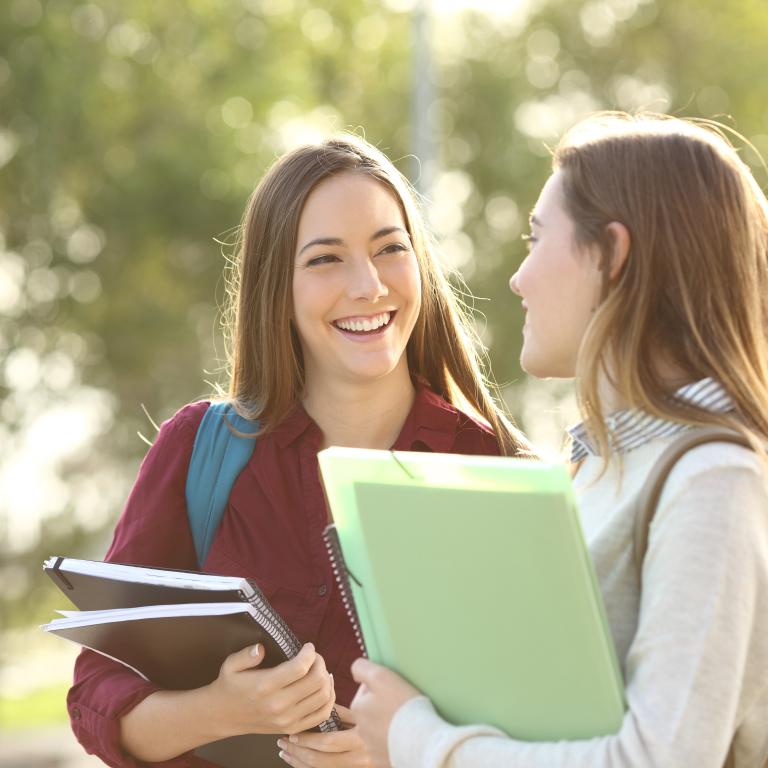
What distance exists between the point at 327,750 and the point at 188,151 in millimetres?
13824

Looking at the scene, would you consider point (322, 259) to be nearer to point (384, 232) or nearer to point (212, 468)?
point (384, 232)

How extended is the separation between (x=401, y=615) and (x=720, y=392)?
52cm

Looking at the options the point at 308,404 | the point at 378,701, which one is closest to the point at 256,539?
the point at 308,404

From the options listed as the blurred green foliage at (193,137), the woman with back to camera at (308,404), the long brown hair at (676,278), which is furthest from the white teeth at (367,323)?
the blurred green foliage at (193,137)

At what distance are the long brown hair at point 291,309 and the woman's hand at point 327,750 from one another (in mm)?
724

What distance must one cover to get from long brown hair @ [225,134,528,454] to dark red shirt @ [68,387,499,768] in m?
0.10

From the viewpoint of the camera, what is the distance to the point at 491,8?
20.5 metres

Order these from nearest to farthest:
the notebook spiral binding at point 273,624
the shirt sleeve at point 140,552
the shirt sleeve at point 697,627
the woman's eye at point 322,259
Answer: the shirt sleeve at point 697,627 < the notebook spiral binding at point 273,624 < the shirt sleeve at point 140,552 < the woman's eye at point 322,259

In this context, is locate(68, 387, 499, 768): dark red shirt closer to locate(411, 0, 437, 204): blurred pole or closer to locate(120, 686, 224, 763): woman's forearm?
locate(120, 686, 224, 763): woman's forearm

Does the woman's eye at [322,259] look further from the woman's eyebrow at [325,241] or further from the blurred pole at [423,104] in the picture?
the blurred pole at [423,104]

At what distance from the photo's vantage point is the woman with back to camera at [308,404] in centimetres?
274

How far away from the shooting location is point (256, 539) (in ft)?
9.39

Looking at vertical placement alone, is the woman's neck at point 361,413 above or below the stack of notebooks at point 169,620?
above

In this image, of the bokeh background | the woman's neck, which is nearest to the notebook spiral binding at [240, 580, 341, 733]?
the woman's neck
